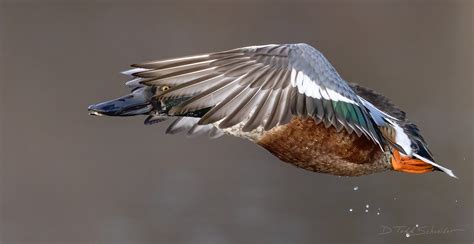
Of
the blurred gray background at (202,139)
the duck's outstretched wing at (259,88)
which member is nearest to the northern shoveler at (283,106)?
the duck's outstretched wing at (259,88)

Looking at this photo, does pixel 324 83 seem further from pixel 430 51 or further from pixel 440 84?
pixel 430 51

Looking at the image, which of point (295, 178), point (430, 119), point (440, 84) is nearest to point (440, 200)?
point (295, 178)

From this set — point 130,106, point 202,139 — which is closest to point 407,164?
point 130,106

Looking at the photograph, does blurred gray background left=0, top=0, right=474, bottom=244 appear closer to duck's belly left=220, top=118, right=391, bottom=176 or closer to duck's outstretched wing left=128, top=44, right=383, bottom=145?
duck's belly left=220, top=118, right=391, bottom=176

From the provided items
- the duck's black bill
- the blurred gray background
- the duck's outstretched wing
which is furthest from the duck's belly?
the blurred gray background

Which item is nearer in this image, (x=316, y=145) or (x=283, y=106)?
(x=283, y=106)

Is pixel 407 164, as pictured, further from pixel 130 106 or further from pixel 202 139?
pixel 202 139
